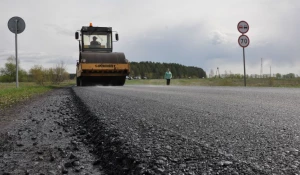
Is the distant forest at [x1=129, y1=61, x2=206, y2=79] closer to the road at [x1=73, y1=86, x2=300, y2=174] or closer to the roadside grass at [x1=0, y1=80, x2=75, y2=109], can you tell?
the roadside grass at [x1=0, y1=80, x2=75, y2=109]

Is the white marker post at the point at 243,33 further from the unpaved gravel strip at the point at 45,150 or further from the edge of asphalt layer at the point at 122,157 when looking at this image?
the edge of asphalt layer at the point at 122,157

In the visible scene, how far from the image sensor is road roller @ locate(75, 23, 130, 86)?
1730 cm

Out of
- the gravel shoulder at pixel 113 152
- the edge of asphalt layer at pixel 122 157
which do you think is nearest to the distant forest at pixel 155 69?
the gravel shoulder at pixel 113 152

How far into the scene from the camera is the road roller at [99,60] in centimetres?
1730

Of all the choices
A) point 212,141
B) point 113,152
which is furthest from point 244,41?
point 113,152

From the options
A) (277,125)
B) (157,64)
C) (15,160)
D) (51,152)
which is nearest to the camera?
(15,160)

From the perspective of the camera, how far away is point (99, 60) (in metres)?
17.5

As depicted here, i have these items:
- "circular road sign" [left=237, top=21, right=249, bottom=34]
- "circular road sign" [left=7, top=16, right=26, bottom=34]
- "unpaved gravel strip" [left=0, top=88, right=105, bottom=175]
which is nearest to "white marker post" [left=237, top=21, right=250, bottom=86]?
"circular road sign" [left=237, top=21, right=249, bottom=34]

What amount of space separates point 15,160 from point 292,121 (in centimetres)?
234

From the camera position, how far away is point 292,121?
3.09 metres

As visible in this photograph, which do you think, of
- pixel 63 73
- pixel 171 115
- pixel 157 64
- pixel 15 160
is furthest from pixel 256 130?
pixel 157 64

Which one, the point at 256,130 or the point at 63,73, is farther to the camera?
the point at 63,73

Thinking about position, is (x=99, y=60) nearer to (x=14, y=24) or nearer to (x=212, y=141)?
(x=14, y=24)

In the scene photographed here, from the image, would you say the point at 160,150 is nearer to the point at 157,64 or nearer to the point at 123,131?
the point at 123,131
